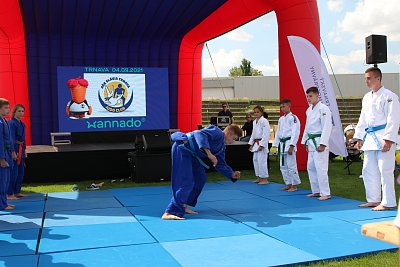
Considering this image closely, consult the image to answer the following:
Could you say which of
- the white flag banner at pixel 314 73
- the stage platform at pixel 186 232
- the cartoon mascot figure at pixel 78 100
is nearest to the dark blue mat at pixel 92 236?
the stage platform at pixel 186 232

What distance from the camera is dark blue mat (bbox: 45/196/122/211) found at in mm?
5840

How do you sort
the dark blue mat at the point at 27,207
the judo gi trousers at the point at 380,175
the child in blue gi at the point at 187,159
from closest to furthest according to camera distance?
1. the child in blue gi at the point at 187,159
2. the judo gi trousers at the point at 380,175
3. the dark blue mat at the point at 27,207

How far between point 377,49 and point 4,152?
23.1 feet

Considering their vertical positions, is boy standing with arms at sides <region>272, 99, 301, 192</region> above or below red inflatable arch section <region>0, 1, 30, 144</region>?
below

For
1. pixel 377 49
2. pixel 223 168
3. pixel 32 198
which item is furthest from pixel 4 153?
pixel 377 49

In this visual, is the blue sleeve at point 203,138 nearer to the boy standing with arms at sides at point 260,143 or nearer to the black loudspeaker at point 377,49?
the boy standing with arms at sides at point 260,143

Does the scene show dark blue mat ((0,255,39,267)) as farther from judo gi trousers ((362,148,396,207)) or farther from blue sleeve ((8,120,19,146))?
judo gi trousers ((362,148,396,207))

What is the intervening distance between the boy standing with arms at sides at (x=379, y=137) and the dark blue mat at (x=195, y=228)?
1943 millimetres

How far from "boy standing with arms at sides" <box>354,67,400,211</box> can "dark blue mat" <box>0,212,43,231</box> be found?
415cm

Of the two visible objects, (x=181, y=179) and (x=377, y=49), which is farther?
(x=377, y=49)

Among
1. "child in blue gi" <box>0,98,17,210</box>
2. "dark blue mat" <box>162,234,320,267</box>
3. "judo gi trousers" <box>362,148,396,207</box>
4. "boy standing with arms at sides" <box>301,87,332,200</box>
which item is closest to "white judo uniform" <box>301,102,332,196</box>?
"boy standing with arms at sides" <box>301,87,332,200</box>

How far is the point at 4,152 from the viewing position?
557cm

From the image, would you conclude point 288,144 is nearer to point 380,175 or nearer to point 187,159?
point 380,175

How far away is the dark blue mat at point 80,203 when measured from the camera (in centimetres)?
584
